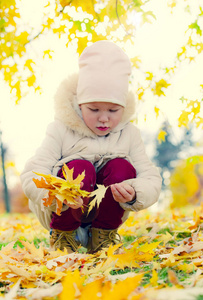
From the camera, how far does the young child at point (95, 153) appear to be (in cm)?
193

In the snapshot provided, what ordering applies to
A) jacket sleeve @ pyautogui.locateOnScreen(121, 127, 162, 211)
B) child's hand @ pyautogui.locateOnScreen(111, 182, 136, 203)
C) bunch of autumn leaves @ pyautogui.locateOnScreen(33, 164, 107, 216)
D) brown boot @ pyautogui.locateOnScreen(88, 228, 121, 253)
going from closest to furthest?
bunch of autumn leaves @ pyautogui.locateOnScreen(33, 164, 107, 216) → child's hand @ pyautogui.locateOnScreen(111, 182, 136, 203) → jacket sleeve @ pyautogui.locateOnScreen(121, 127, 162, 211) → brown boot @ pyautogui.locateOnScreen(88, 228, 121, 253)

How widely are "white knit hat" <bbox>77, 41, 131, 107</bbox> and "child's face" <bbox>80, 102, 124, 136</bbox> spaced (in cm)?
3

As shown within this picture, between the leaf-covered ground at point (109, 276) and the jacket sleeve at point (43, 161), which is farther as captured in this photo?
the jacket sleeve at point (43, 161)

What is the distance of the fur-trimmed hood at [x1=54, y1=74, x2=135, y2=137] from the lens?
206 centimetres

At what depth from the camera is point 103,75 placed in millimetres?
1981

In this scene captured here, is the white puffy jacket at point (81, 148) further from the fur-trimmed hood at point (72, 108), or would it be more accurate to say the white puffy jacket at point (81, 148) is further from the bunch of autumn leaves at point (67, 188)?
the bunch of autumn leaves at point (67, 188)

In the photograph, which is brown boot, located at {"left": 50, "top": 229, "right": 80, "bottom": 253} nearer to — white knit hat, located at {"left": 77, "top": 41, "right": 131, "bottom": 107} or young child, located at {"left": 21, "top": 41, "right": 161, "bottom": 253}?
young child, located at {"left": 21, "top": 41, "right": 161, "bottom": 253}

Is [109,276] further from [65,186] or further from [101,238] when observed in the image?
[101,238]

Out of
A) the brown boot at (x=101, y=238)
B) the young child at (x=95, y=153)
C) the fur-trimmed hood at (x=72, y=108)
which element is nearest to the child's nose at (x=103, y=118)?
the young child at (x=95, y=153)

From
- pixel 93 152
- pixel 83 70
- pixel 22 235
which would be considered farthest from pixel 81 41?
pixel 22 235

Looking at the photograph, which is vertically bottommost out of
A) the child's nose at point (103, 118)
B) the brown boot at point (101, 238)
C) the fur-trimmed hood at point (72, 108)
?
the brown boot at point (101, 238)

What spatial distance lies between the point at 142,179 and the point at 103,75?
2.11 ft

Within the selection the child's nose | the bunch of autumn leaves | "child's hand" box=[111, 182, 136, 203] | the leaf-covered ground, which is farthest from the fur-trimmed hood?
the leaf-covered ground

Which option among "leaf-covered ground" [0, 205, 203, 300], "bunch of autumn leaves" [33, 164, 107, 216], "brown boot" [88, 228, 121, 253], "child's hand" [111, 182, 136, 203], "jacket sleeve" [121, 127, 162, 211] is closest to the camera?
"leaf-covered ground" [0, 205, 203, 300]
